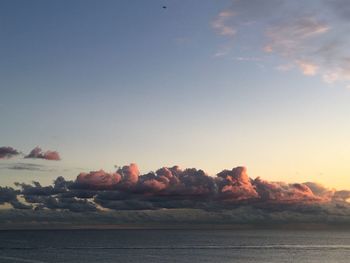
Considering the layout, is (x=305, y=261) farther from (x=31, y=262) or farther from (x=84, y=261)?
(x=31, y=262)

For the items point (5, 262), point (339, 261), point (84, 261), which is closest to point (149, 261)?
point (84, 261)

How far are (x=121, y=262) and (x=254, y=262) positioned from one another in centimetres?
4981

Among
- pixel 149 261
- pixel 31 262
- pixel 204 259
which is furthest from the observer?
pixel 204 259

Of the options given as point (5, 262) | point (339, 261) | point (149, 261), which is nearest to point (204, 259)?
point (149, 261)

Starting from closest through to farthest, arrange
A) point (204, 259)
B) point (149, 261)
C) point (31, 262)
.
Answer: point (31, 262)
point (149, 261)
point (204, 259)

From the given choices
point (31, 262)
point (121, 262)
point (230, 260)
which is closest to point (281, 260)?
point (230, 260)

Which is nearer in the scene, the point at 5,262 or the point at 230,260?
the point at 5,262

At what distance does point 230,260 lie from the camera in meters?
190

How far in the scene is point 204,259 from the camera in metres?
193

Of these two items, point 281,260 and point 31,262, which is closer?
point 31,262

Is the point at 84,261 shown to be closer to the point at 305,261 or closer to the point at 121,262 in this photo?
the point at 121,262

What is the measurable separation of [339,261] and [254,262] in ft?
120

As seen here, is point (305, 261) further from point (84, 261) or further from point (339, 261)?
point (84, 261)

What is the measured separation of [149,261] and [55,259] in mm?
35132
